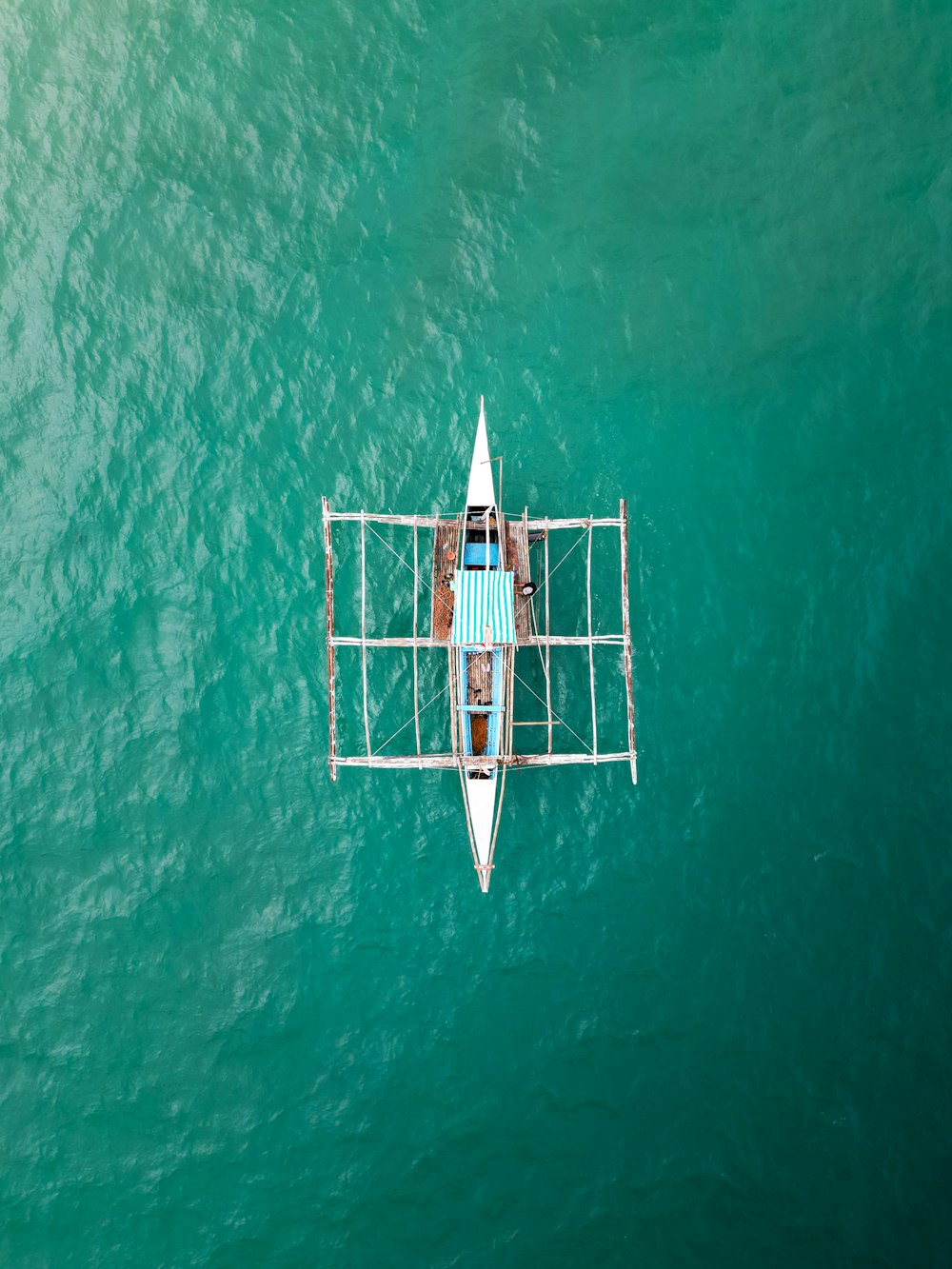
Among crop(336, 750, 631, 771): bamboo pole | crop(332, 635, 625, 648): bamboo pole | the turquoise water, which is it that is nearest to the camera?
crop(336, 750, 631, 771): bamboo pole

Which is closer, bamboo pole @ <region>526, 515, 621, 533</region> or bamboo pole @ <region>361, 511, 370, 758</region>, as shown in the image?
bamboo pole @ <region>361, 511, 370, 758</region>

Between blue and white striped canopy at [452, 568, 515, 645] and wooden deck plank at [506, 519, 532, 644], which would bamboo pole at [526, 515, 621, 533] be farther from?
blue and white striped canopy at [452, 568, 515, 645]

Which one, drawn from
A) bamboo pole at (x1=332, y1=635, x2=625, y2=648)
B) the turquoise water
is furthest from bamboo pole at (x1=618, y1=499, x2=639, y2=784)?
the turquoise water

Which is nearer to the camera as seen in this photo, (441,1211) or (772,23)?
(441,1211)

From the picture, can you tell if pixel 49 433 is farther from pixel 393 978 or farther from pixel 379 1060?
pixel 379 1060

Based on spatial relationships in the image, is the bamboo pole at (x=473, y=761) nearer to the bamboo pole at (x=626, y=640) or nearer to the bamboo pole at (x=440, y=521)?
the bamboo pole at (x=626, y=640)

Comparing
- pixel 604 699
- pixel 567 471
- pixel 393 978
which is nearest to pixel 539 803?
pixel 604 699
